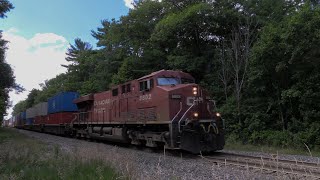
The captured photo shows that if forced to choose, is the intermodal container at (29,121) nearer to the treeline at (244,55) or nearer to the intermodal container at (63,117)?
the intermodal container at (63,117)

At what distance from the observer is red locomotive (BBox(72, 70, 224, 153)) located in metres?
14.4

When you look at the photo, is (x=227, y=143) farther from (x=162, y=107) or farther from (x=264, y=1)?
(x=264, y=1)

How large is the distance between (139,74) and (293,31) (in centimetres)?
1719

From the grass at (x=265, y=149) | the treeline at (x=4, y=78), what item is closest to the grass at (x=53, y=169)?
the grass at (x=265, y=149)

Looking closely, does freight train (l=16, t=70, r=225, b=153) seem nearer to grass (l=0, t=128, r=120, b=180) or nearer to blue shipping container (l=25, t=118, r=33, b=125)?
grass (l=0, t=128, r=120, b=180)

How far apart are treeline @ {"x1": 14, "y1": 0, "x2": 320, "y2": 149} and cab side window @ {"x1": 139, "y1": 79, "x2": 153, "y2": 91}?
7.51m

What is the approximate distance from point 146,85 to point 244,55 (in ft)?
34.5

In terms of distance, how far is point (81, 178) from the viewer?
7.59m

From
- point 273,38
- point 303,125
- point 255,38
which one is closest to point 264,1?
point 255,38

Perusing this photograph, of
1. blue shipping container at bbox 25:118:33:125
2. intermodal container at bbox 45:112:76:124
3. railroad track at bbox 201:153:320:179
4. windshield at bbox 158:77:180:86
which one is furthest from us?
blue shipping container at bbox 25:118:33:125

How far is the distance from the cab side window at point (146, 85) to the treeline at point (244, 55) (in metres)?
7.51

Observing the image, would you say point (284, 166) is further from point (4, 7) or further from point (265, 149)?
point (4, 7)

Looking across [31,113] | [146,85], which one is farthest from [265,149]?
[31,113]

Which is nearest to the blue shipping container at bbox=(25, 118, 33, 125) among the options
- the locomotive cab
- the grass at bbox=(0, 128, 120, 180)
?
the locomotive cab
